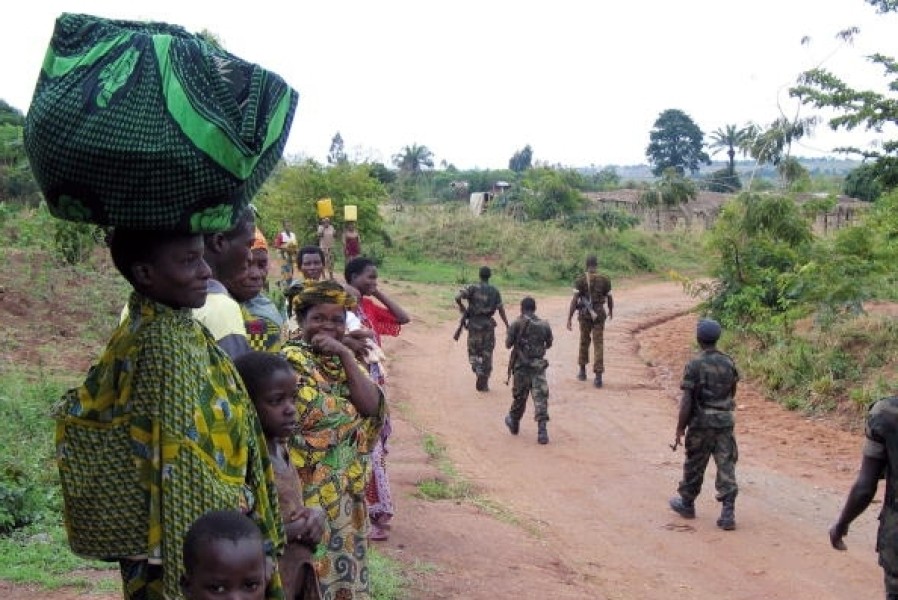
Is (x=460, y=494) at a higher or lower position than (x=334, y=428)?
lower

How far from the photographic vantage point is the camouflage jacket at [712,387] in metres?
8.30

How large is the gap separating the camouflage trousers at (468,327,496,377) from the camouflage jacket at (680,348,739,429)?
542 centimetres

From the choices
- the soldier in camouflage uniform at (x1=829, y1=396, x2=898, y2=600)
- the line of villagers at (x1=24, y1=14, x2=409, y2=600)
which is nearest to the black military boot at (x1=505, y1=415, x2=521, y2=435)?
the soldier in camouflage uniform at (x1=829, y1=396, x2=898, y2=600)

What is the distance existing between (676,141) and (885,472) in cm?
8426

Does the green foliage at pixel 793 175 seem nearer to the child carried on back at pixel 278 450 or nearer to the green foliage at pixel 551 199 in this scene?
the green foliage at pixel 551 199

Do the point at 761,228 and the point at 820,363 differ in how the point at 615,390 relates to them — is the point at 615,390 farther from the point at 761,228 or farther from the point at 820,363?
the point at 761,228

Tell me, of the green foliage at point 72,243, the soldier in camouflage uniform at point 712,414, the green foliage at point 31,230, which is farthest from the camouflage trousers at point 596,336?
the green foliage at point 31,230

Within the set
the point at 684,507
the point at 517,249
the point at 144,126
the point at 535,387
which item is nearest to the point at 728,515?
the point at 684,507

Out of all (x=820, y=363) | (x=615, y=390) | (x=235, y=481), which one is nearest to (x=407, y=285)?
(x=615, y=390)

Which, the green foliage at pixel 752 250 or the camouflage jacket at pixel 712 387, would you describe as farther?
the green foliage at pixel 752 250

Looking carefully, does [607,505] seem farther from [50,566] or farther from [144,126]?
[144,126]

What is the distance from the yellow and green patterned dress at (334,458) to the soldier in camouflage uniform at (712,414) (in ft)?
15.5

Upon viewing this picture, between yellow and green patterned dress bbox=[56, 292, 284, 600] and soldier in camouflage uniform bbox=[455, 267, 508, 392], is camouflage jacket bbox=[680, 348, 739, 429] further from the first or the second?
yellow and green patterned dress bbox=[56, 292, 284, 600]

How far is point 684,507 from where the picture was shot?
8570mm
